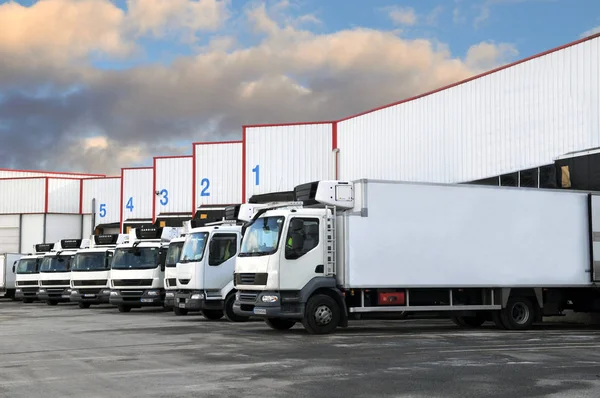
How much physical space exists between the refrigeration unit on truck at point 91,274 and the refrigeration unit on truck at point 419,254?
47.9ft

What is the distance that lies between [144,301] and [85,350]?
1387 centimetres

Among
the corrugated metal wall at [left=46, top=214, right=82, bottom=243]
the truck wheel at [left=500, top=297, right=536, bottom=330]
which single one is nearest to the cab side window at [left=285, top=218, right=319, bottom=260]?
the truck wheel at [left=500, top=297, right=536, bottom=330]

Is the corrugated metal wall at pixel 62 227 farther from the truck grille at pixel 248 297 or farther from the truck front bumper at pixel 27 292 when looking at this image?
the truck grille at pixel 248 297

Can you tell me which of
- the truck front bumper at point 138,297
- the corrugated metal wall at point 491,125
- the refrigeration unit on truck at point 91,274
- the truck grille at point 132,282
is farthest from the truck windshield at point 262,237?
the refrigeration unit on truck at point 91,274

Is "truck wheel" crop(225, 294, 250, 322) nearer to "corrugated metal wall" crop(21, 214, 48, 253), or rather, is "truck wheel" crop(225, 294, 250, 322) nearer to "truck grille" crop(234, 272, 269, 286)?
"truck grille" crop(234, 272, 269, 286)

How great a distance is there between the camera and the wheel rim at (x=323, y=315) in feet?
54.4

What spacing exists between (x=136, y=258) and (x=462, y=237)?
46.6 ft

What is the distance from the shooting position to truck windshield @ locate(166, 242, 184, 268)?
24097 mm

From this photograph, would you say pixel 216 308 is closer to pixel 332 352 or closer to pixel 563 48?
pixel 332 352

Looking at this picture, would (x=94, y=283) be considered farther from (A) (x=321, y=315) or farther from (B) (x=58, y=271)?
(A) (x=321, y=315)

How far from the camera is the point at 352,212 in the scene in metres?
16.9

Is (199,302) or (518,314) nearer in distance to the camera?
(518,314)

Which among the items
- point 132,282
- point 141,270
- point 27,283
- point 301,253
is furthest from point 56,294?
point 301,253

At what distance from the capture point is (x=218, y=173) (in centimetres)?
4622
